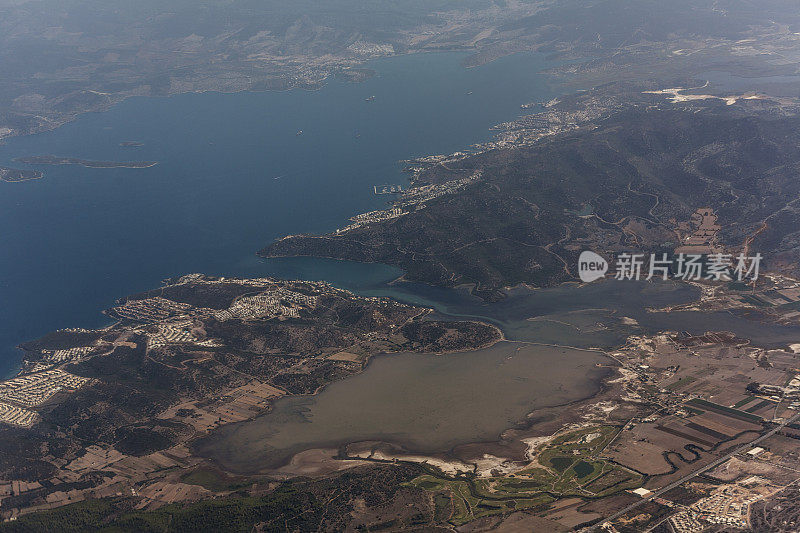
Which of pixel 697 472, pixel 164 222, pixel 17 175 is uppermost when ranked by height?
pixel 17 175

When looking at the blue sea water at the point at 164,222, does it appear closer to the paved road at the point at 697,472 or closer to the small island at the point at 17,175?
the small island at the point at 17,175

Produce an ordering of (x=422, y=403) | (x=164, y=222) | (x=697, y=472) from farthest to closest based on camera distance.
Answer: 1. (x=164, y=222)
2. (x=422, y=403)
3. (x=697, y=472)

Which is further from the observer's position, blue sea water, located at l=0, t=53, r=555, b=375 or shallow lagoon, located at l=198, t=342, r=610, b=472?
blue sea water, located at l=0, t=53, r=555, b=375

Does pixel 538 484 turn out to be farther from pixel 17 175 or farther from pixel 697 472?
pixel 17 175

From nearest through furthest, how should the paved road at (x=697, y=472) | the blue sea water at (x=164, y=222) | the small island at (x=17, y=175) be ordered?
the paved road at (x=697, y=472) < the blue sea water at (x=164, y=222) < the small island at (x=17, y=175)

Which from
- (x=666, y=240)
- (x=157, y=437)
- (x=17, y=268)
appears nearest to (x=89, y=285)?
(x=17, y=268)

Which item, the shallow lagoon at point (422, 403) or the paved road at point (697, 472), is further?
the shallow lagoon at point (422, 403)

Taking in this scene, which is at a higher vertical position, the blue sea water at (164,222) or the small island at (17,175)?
the small island at (17,175)

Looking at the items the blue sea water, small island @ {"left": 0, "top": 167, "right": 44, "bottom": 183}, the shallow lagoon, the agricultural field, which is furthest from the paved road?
small island @ {"left": 0, "top": 167, "right": 44, "bottom": 183}

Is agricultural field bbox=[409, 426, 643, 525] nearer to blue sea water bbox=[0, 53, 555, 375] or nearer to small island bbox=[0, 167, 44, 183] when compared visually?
blue sea water bbox=[0, 53, 555, 375]

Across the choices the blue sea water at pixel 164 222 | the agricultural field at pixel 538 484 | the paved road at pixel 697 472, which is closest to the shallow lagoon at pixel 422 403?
the agricultural field at pixel 538 484

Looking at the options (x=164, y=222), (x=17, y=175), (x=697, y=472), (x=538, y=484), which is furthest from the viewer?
(x=17, y=175)

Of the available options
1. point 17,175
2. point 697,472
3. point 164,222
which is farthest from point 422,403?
point 17,175

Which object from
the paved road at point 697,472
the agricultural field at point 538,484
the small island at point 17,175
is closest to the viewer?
the paved road at point 697,472
